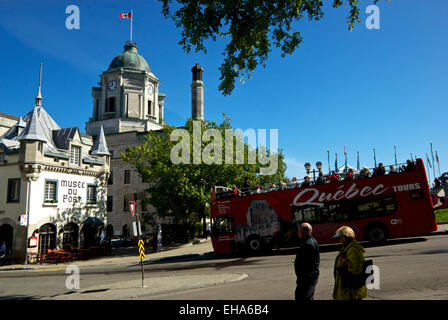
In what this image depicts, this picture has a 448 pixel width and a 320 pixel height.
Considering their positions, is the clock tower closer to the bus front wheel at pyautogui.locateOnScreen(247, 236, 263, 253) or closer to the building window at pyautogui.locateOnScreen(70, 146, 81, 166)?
the building window at pyautogui.locateOnScreen(70, 146, 81, 166)

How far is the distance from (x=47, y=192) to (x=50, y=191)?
1.01ft

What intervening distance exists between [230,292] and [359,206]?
443 inches

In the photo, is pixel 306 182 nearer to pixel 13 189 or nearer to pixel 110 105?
pixel 13 189

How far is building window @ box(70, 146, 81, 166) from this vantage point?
31750mm

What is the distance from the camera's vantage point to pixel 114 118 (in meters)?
50.9

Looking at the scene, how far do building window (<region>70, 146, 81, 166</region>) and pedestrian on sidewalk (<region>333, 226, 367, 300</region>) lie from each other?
31.1 m

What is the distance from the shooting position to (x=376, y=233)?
17469mm

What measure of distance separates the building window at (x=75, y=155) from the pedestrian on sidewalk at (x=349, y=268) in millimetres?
31097

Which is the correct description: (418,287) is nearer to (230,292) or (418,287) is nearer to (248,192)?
(230,292)

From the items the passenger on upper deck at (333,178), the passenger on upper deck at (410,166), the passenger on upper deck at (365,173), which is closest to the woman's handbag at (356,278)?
the passenger on upper deck at (365,173)

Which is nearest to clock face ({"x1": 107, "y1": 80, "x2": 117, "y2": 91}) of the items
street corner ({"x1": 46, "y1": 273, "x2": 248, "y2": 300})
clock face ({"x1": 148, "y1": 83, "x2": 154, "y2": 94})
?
clock face ({"x1": 148, "y1": 83, "x2": 154, "y2": 94})

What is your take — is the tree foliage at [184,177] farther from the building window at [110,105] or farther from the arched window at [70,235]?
the building window at [110,105]

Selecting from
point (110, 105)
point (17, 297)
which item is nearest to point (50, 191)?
point (17, 297)

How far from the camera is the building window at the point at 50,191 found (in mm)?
27969
